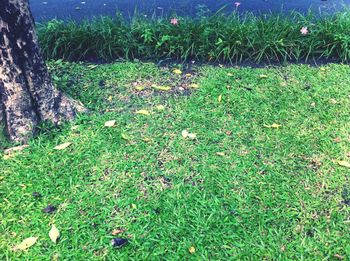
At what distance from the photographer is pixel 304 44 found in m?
3.98

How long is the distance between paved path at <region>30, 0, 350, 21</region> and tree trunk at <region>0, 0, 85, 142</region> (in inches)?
74.7

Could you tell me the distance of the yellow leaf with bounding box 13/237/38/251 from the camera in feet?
7.12

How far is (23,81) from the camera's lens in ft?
8.93

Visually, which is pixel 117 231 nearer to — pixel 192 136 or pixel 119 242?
pixel 119 242

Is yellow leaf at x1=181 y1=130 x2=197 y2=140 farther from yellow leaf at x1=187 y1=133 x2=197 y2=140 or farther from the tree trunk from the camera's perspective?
the tree trunk

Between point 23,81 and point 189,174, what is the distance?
1282 mm

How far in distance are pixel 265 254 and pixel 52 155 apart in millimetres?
1534

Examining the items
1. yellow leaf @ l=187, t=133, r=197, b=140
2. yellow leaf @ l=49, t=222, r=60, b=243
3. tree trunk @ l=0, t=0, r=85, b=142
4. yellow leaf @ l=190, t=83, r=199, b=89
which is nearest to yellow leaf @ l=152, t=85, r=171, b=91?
yellow leaf @ l=190, t=83, r=199, b=89

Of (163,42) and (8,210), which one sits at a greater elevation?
(163,42)

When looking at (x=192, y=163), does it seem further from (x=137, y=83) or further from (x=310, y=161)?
(x=137, y=83)

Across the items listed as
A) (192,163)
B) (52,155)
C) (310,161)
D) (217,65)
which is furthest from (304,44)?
(52,155)

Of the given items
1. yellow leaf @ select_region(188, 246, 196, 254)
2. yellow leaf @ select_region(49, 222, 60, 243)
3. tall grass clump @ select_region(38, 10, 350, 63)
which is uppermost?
tall grass clump @ select_region(38, 10, 350, 63)


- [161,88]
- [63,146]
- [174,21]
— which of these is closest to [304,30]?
[174,21]

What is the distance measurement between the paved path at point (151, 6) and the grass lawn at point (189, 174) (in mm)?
1309
